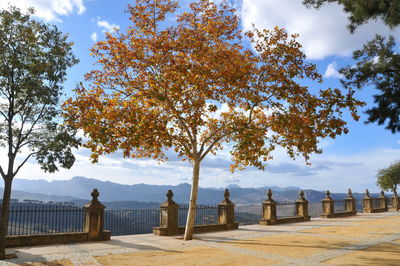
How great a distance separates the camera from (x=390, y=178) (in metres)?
46.0

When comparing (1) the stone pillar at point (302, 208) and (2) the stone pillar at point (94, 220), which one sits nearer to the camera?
(2) the stone pillar at point (94, 220)

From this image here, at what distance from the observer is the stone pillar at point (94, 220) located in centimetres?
1481

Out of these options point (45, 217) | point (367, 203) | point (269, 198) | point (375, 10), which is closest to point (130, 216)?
point (45, 217)

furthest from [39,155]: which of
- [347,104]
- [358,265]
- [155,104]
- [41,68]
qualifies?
[347,104]

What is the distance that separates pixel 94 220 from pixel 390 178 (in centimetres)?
4480

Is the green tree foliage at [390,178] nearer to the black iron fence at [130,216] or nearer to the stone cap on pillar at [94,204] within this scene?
the black iron fence at [130,216]

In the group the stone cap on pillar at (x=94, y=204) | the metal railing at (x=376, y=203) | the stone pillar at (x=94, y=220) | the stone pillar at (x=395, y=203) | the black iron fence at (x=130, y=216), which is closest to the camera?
the stone pillar at (x=94, y=220)

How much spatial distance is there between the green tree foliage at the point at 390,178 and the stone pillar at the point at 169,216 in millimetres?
40046

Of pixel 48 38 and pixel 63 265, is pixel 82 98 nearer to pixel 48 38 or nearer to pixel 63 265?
pixel 48 38

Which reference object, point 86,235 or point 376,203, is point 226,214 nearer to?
point 86,235

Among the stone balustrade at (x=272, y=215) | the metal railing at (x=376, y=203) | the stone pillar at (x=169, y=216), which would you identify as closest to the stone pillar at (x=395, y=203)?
the metal railing at (x=376, y=203)

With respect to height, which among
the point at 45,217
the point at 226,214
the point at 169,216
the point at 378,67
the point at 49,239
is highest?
the point at 378,67

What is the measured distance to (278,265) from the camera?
9.56 m

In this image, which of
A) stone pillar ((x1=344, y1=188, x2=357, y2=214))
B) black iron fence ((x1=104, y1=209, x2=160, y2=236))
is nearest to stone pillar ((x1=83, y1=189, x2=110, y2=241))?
black iron fence ((x1=104, y1=209, x2=160, y2=236))
